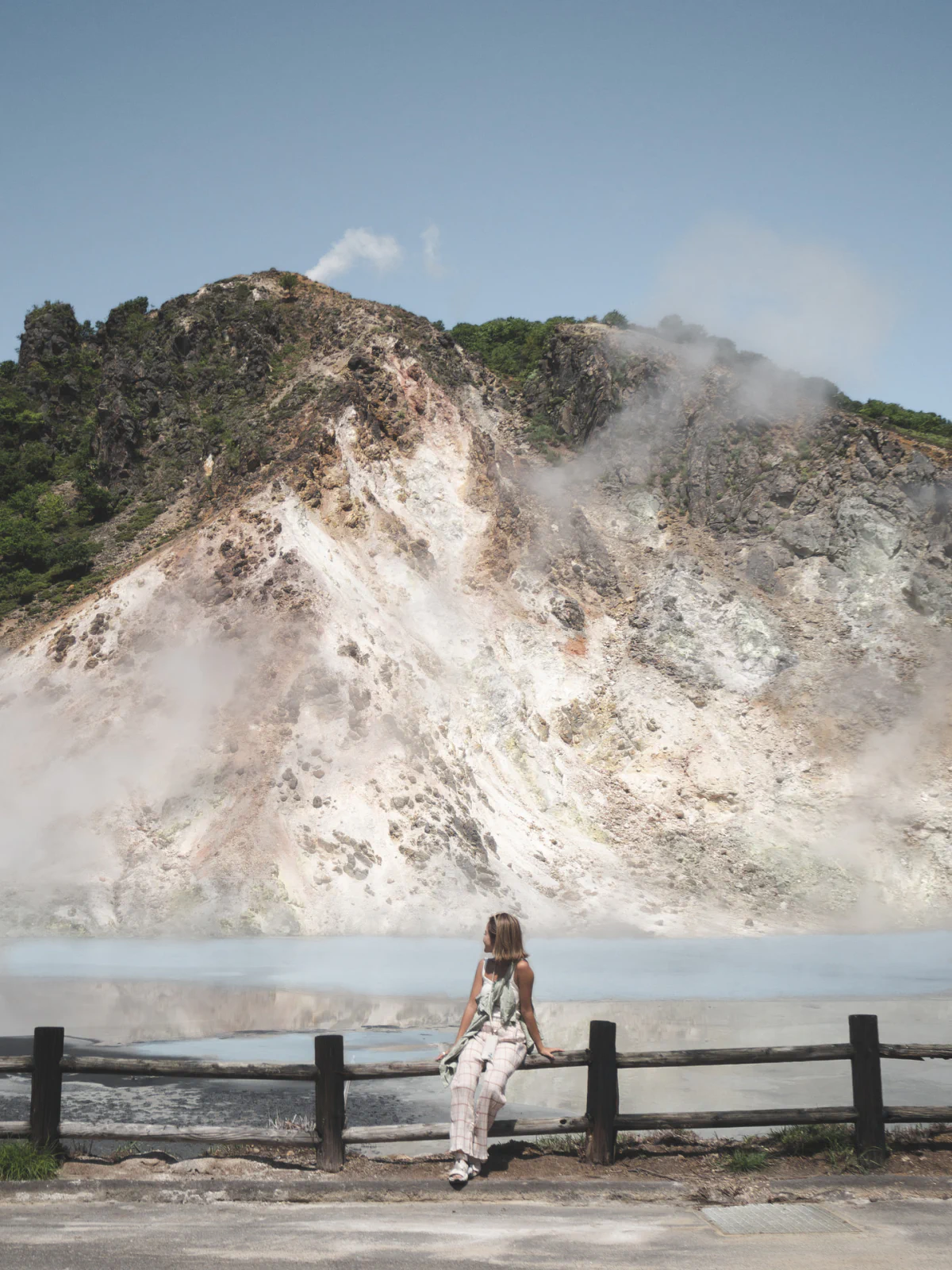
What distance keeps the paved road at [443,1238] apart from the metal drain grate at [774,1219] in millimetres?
82

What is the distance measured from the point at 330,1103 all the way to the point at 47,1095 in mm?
2263

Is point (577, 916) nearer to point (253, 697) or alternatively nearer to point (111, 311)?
point (253, 697)

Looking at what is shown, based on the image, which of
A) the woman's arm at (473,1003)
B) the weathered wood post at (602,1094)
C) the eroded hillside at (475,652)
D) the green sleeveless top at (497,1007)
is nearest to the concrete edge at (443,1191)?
the weathered wood post at (602,1094)

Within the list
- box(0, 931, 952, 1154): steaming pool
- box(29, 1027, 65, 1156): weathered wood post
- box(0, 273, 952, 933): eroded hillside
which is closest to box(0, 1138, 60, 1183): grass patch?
box(29, 1027, 65, 1156): weathered wood post

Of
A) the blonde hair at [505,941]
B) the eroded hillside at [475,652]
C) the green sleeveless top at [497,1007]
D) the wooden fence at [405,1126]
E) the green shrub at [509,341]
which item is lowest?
the wooden fence at [405,1126]

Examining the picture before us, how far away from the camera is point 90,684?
106ft

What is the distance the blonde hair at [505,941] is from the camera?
8.47 metres

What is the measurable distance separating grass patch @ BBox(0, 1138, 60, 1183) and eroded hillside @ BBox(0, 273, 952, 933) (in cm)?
1685

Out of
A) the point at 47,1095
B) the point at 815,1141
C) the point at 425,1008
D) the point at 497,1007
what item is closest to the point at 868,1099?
the point at 815,1141

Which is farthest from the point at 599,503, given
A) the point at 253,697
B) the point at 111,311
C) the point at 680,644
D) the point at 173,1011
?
the point at 173,1011

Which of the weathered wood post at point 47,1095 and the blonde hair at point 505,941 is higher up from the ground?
the blonde hair at point 505,941

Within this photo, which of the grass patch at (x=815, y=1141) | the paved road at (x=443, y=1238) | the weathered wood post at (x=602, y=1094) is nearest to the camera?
the paved road at (x=443, y=1238)

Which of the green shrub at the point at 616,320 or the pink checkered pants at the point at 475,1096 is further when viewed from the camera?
the green shrub at the point at 616,320

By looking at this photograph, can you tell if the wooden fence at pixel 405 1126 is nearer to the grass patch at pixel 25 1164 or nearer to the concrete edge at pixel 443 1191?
the grass patch at pixel 25 1164
